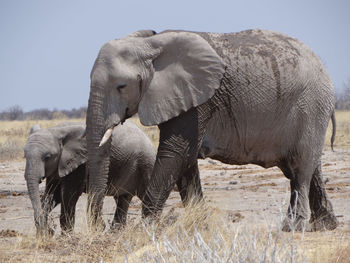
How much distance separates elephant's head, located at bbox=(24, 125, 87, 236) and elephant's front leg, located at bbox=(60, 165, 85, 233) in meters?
0.16

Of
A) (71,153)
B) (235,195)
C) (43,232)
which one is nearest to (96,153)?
(43,232)

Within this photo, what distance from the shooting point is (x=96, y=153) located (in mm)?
6879

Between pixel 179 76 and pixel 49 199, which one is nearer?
pixel 179 76

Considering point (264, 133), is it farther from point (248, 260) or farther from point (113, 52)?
point (248, 260)

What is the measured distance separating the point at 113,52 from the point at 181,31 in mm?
715

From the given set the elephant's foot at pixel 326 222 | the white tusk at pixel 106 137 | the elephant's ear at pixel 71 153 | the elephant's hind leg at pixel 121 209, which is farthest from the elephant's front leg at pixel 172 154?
the elephant's hind leg at pixel 121 209

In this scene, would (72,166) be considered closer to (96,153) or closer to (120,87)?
(96,153)

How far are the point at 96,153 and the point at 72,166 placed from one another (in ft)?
6.04

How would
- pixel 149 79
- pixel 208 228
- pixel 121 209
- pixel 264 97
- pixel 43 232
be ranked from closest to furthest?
pixel 208 228, pixel 149 79, pixel 264 97, pixel 43 232, pixel 121 209

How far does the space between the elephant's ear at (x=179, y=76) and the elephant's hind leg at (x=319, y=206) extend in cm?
166

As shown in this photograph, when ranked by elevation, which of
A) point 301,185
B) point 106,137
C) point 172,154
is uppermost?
point 106,137

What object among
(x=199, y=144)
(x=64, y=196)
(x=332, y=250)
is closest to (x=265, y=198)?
(x=64, y=196)

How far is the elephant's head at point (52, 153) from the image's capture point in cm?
821

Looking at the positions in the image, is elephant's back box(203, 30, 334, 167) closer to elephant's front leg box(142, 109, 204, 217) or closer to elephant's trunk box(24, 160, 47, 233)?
elephant's front leg box(142, 109, 204, 217)
